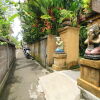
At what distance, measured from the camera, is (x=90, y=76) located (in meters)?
3.04

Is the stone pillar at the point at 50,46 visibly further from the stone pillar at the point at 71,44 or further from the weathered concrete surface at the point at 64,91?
the weathered concrete surface at the point at 64,91

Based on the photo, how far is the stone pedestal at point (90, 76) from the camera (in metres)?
2.80

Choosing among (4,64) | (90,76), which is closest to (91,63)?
(90,76)

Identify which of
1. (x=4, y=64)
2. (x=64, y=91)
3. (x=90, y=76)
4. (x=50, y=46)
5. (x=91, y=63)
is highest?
(x=50, y=46)

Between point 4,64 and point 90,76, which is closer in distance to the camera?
point 90,76

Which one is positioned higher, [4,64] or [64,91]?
[4,64]

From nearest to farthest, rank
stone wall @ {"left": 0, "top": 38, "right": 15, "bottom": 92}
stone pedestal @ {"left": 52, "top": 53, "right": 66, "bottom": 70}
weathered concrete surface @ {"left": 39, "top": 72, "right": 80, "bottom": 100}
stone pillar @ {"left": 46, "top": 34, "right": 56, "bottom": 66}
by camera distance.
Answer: weathered concrete surface @ {"left": 39, "top": 72, "right": 80, "bottom": 100}
stone wall @ {"left": 0, "top": 38, "right": 15, "bottom": 92}
stone pedestal @ {"left": 52, "top": 53, "right": 66, "bottom": 70}
stone pillar @ {"left": 46, "top": 34, "right": 56, "bottom": 66}

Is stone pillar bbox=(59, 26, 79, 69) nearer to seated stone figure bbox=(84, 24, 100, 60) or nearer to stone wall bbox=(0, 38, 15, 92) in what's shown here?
stone wall bbox=(0, 38, 15, 92)

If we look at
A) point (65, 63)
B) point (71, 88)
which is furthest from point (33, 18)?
point (71, 88)

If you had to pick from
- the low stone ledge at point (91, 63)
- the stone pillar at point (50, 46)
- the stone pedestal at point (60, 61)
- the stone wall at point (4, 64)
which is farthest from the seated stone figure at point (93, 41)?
the stone pillar at point (50, 46)

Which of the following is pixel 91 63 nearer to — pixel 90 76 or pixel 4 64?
pixel 90 76

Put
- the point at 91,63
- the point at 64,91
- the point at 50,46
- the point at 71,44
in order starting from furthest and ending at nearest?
1. the point at 50,46
2. the point at 71,44
3. the point at 64,91
4. the point at 91,63

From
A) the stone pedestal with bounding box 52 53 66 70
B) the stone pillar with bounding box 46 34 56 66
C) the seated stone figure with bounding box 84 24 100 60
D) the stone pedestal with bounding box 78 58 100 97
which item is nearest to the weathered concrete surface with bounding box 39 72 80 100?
the stone pedestal with bounding box 78 58 100 97

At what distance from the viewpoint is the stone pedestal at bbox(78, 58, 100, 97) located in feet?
9.19
